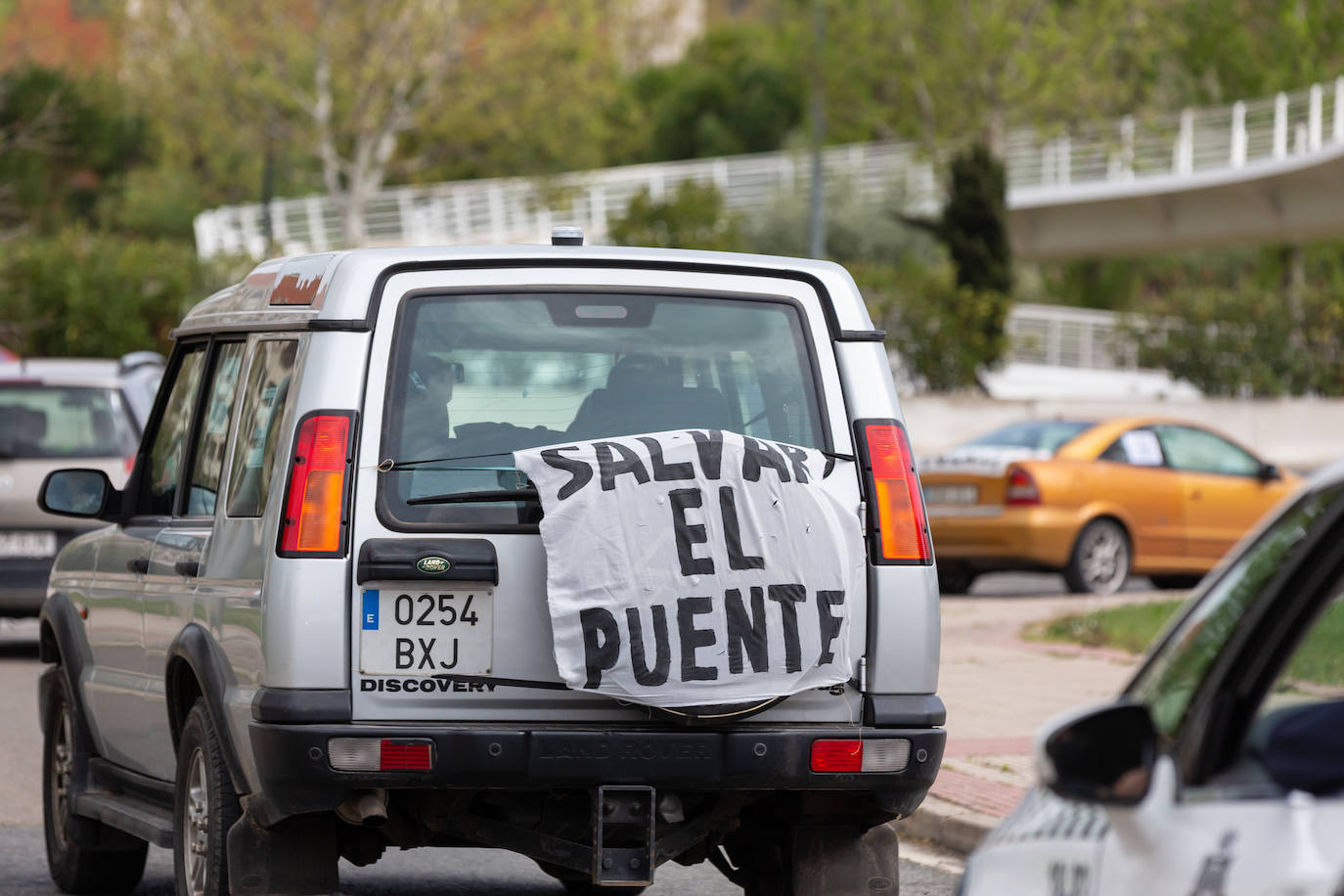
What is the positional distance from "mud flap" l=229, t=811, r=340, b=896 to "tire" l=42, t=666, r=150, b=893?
180 centimetres

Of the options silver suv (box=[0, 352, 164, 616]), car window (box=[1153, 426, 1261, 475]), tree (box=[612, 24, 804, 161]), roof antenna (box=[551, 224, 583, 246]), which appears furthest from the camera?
tree (box=[612, 24, 804, 161])

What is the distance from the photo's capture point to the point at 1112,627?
46.1 feet

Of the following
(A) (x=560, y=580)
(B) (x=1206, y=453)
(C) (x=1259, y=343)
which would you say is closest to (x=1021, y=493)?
(B) (x=1206, y=453)

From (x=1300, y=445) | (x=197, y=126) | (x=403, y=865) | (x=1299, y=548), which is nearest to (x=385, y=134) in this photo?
(x=197, y=126)

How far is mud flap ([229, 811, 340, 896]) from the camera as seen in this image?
534cm

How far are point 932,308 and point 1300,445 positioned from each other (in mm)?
7130

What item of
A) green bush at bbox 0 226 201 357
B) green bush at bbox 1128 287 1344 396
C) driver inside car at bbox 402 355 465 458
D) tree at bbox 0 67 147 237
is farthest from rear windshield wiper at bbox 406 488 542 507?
tree at bbox 0 67 147 237

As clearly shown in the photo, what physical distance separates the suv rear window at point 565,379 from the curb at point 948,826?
2.70 metres

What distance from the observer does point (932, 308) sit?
3594cm

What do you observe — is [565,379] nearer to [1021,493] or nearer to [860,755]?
[860,755]

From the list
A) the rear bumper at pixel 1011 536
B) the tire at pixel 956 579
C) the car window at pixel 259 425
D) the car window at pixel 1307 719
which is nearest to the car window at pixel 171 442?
the car window at pixel 259 425

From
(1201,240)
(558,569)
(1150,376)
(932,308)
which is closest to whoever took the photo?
(558,569)

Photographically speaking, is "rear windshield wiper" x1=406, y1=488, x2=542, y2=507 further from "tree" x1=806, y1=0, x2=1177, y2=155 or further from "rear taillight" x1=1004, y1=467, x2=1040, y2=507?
"tree" x1=806, y1=0, x2=1177, y2=155

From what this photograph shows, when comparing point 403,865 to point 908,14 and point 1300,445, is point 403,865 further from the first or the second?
point 908,14
